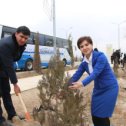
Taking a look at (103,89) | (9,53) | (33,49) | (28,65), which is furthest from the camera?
(33,49)

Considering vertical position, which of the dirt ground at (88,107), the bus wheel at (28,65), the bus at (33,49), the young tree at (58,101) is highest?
the bus at (33,49)

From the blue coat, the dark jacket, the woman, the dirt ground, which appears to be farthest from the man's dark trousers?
the blue coat

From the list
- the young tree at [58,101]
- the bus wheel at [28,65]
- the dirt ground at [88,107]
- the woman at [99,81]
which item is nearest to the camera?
the woman at [99,81]

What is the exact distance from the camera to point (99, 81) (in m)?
5.78

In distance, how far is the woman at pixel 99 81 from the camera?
221 inches

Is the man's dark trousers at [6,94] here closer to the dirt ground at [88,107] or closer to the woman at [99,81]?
the dirt ground at [88,107]

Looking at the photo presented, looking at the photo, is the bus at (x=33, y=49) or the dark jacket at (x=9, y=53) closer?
the dark jacket at (x=9, y=53)

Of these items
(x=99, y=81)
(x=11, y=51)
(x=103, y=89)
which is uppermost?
(x=11, y=51)

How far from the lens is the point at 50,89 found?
7.32m

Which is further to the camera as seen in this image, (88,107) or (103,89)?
(88,107)

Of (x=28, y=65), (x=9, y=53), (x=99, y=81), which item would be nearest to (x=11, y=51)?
(x=9, y=53)

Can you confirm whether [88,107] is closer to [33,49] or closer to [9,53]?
[9,53]

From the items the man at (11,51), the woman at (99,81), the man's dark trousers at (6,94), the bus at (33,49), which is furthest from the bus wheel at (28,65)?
the woman at (99,81)

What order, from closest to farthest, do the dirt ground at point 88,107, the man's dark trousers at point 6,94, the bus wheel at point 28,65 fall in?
the man's dark trousers at point 6,94
the dirt ground at point 88,107
the bus wheel at point 28,65
